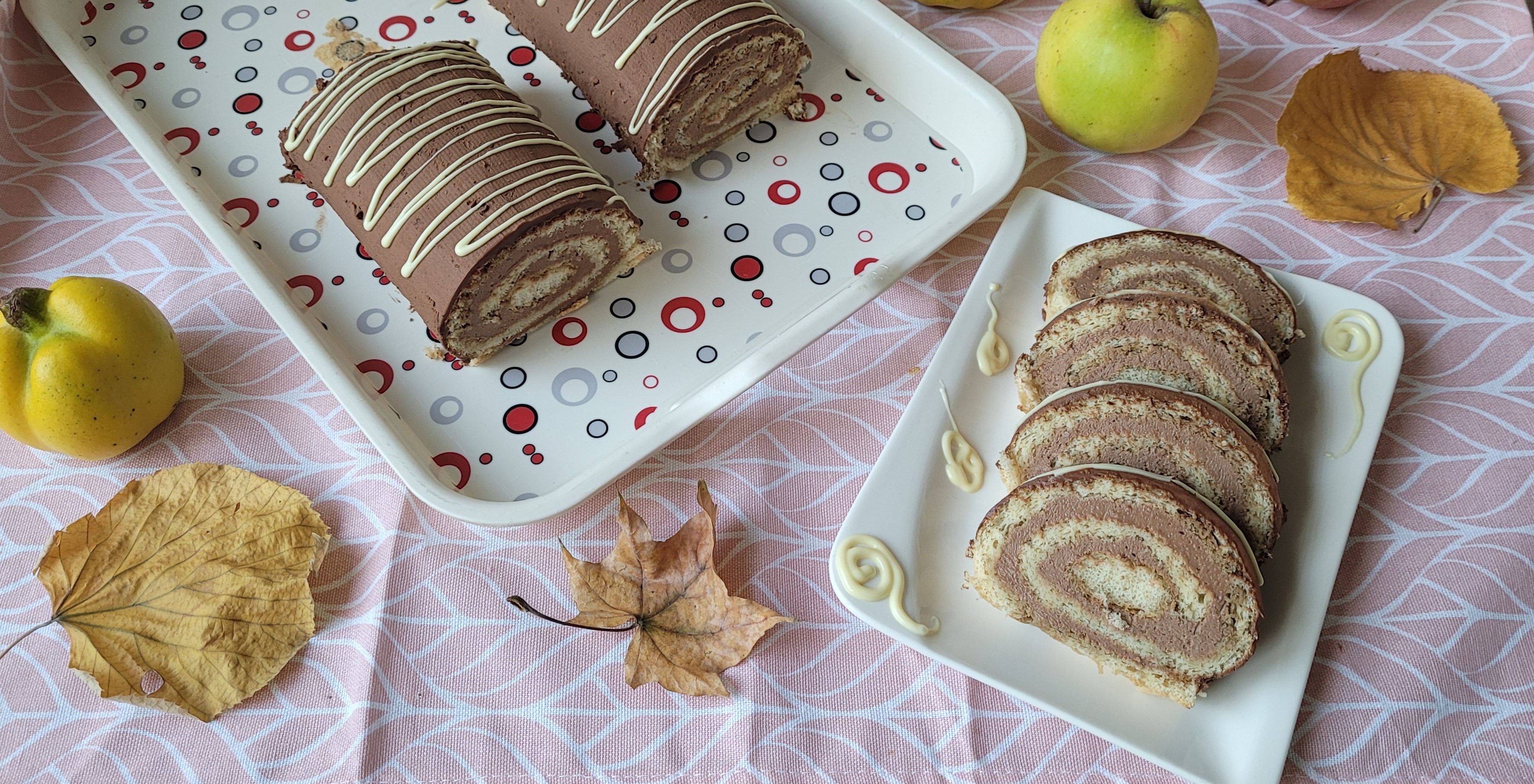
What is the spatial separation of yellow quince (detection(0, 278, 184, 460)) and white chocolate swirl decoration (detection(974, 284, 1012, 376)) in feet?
4.69

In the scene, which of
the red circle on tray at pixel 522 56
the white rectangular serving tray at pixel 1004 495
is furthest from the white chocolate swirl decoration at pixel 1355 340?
the red circle on tray at pixel 522 56

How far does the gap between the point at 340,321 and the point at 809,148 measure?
102cm

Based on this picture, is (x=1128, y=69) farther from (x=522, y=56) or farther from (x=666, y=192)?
(x=522, y=56)

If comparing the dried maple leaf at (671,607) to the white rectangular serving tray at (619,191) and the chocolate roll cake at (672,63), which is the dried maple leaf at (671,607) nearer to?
the white rectangular serving tray at (619,191)

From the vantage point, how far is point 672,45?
195cm

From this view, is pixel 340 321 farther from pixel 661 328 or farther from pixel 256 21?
pixel 256 21

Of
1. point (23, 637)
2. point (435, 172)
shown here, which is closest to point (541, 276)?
point (435, 172)

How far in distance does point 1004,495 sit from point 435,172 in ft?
3.82

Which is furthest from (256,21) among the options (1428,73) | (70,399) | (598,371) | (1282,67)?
(1428,73)

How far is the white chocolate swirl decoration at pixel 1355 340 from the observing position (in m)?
1.68

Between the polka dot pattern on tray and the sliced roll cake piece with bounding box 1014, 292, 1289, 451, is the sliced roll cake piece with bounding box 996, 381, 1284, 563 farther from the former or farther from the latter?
the polka dot pattern on tray

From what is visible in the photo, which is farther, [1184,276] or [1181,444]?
[1184,276]

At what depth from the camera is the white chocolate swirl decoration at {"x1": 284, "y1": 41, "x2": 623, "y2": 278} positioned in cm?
177

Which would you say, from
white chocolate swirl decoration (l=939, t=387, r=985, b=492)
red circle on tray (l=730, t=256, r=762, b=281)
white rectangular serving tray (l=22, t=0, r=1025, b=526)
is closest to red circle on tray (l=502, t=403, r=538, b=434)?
white rectangular serving tray (l=22, t=0, r=1025, b=526)
